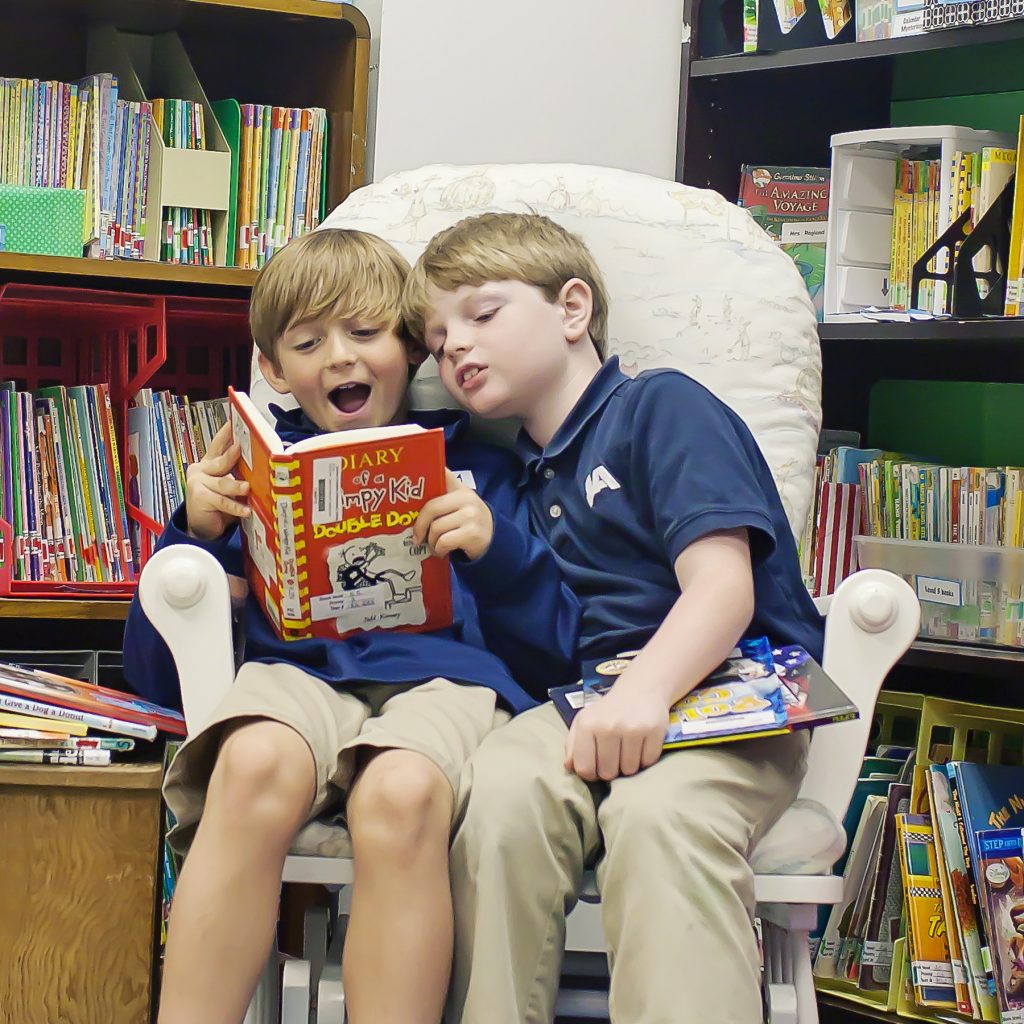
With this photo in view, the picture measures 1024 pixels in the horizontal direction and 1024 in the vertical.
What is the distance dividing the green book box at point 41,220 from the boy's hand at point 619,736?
847 millimetres

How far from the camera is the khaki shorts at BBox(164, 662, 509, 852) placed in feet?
3.18

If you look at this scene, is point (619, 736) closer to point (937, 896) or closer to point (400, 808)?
point (400, 808)

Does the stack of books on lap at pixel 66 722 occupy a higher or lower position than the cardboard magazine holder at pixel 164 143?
lower

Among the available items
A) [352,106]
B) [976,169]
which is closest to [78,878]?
[352,106]

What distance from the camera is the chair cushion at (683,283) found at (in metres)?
1.29

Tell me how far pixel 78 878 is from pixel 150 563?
416 mm

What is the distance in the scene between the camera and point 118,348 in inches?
64.1

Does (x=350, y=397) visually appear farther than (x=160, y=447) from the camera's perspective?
No

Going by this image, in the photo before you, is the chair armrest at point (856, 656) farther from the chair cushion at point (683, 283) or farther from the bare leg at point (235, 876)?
the bare leg at point (235, 876)

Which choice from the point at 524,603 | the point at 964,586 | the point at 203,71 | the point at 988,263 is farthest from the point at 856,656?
the point at 203,71

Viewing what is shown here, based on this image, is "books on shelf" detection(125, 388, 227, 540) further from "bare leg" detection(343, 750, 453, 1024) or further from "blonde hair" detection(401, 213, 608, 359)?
"bare leg" detection(343, 750, 453, 1024)

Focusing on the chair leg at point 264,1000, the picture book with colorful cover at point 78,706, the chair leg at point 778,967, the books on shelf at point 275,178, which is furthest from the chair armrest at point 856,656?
the books on shelf at point 275,178

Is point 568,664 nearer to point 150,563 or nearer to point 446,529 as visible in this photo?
point 446,529

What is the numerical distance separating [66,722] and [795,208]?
3.37 feet
